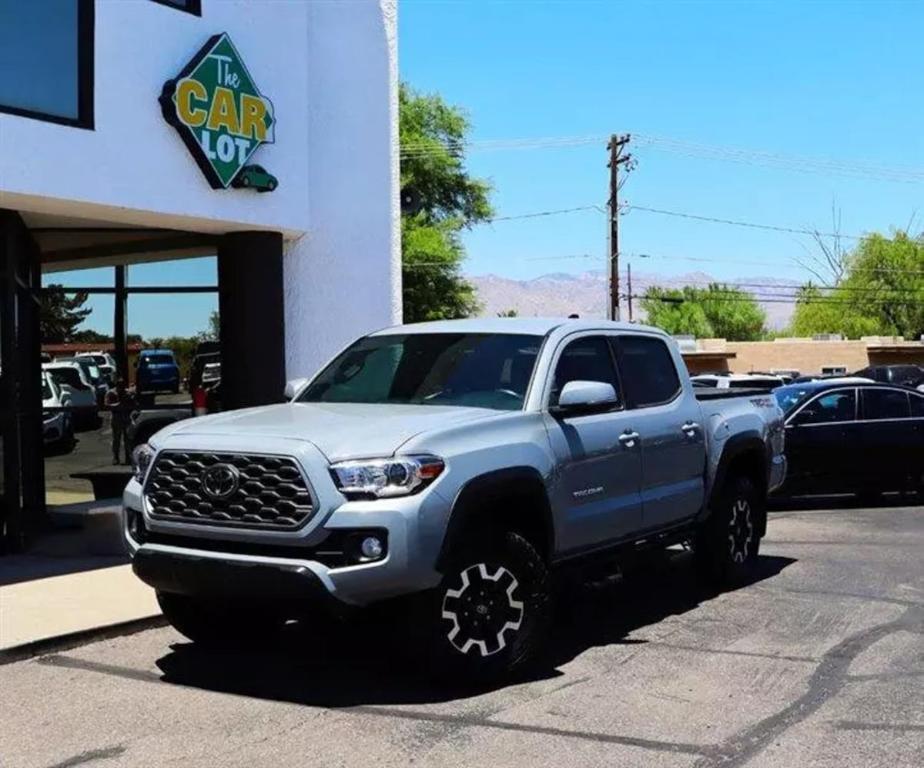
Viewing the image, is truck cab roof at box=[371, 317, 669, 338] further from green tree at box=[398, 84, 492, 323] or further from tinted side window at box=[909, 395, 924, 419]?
green tree at box=[398, 84, 492, 323]

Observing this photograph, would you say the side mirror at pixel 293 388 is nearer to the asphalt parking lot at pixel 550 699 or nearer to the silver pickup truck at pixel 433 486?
the silver pickup truck at pixel 433 486

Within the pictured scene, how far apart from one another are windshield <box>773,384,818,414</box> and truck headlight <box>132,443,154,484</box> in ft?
28.7

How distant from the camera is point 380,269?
12.4 m

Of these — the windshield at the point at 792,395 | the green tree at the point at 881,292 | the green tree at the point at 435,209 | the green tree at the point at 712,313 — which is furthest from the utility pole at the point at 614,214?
the green tree at the point at 712,313

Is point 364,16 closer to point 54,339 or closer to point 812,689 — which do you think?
point 54,339

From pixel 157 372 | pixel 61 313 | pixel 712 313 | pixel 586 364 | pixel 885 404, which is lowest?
pixel 885 404

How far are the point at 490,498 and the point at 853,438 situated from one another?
8.59 meters

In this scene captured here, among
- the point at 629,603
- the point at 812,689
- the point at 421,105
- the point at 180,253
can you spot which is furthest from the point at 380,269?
the point at 421,105

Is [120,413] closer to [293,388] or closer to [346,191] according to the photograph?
[346,191]

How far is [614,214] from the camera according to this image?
45438 mm

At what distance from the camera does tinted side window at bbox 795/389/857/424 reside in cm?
1314

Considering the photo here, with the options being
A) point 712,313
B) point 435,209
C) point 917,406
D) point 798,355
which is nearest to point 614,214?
point 435,209

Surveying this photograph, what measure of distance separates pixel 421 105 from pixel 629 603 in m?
42.5

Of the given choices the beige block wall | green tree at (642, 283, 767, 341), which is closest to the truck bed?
the beige block wall
